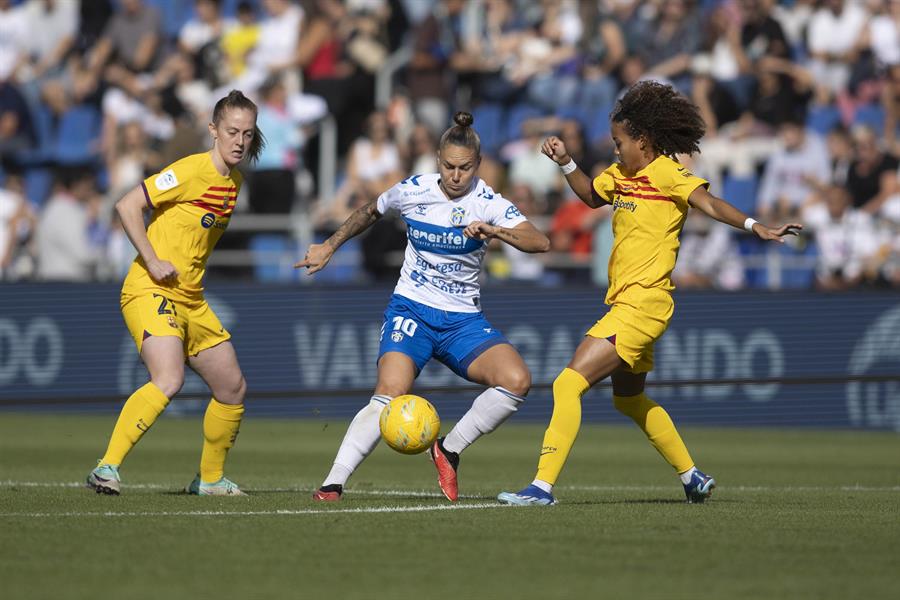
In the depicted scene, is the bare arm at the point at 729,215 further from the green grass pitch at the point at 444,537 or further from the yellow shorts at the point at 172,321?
the yellow shorts at the point at 172,321

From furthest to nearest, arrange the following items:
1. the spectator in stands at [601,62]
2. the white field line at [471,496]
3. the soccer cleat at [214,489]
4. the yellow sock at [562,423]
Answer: the spectator in stands at [601,62] < the white field line at [471,496] < the soccer cleat at [214,489] < the yellow sock at [562,423]

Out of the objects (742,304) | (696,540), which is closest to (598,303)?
(742,304)

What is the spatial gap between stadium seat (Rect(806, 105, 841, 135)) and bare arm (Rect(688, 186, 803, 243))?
42.4ft

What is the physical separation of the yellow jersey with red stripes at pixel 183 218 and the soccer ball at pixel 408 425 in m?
1.60

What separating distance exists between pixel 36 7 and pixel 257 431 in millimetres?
11742

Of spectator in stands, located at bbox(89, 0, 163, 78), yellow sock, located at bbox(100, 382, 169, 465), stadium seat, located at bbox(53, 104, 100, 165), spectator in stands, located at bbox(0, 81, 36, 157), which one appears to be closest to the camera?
yellow sock, located at bbox(100, 382, 169, 465)

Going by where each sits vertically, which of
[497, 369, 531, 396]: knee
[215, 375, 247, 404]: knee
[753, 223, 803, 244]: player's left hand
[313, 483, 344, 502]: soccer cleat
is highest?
[753, 223, 803, 244]: player's left hand

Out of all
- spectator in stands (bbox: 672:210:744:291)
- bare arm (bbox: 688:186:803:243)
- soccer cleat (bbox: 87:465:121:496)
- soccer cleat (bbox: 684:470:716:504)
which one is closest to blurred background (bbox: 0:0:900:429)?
spectator in stands (bbox: 672:210:744:291)

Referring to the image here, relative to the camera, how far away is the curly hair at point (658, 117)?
32.0 ft

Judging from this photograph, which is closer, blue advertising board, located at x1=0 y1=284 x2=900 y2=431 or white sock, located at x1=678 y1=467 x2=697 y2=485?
white sock, located at x1=678 y1=467 x2=697 y2=485

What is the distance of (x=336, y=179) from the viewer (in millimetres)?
23859

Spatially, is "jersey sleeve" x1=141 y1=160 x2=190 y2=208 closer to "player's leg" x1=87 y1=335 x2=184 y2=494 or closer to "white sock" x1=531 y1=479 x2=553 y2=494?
"player's leg" x1=87 y1=335 x2=184 y2=494

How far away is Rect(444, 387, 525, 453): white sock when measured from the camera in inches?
388

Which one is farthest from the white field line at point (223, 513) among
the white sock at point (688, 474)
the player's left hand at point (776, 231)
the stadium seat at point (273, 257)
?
the stadium seat at point (273, 257)
